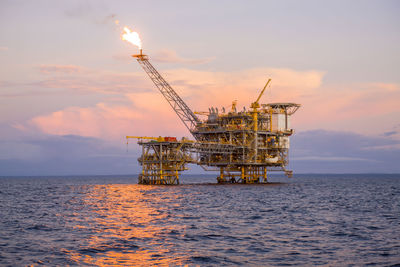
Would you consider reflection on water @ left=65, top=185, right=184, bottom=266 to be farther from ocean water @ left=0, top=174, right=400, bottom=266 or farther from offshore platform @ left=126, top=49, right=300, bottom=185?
offshore platform @ left=126, top=49, right=300, bottom=185

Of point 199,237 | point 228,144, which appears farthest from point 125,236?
point 228,144

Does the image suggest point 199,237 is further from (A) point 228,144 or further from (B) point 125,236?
(A) point 228,144

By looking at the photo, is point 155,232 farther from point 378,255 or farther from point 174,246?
point 378,255

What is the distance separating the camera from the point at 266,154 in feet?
352

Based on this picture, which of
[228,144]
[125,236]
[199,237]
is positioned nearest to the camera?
[199,237]

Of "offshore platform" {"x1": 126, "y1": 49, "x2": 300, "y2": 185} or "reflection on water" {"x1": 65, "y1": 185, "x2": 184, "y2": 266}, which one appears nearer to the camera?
"reflection on water" {"x1": 65, "y1": 185, "x2": 184, "y2": 266}

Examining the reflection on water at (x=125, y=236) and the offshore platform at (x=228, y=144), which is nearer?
the reflection on water at (x=125, y=236)

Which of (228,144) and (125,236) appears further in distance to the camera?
(228,144)

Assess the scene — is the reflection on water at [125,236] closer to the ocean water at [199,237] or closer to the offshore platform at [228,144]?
the ocean water at [199,237]

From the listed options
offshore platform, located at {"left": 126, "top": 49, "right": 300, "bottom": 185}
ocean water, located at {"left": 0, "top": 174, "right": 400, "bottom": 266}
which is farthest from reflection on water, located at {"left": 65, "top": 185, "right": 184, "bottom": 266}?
offshore platform, located at {"left": 126, "top": 49, "right": 300, "bottom": 185}

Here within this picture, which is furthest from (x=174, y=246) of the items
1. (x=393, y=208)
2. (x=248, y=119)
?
(x=248, y=119)

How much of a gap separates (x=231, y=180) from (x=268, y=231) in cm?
7928

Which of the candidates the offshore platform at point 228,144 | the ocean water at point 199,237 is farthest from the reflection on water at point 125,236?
the offshore platform at point 228,144

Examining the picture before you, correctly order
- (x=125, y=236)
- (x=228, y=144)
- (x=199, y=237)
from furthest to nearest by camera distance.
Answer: (x=228, y=144)
(x=125, y=236)
(x=199, y=237)
